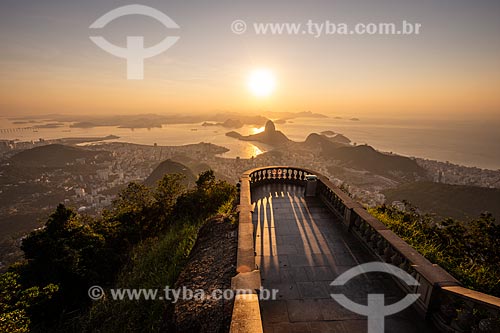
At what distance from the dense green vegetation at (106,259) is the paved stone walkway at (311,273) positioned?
3686 mm

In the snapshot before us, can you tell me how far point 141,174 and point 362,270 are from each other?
10238 cm

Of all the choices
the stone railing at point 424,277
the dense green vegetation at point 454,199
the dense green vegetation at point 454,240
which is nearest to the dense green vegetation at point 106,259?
the stone railing at point 424,277

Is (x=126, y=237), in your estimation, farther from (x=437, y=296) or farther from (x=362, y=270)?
(x=437, y=296)

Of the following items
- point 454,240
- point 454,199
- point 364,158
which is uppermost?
point 364,158

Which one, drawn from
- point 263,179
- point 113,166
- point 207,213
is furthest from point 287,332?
point 113,166

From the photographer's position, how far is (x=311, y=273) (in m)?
5.63

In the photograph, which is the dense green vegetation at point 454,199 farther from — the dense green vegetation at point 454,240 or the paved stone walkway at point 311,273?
the paved stone walkway at point 311,273

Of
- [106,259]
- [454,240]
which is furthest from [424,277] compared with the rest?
[106,259]

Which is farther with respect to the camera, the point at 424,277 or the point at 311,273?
the point at 311,273

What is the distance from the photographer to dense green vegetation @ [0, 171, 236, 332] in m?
7.35

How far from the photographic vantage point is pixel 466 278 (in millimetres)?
6289

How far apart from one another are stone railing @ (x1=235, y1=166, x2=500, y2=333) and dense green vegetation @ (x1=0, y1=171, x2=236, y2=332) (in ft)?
11.9

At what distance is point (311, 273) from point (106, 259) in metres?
12.6

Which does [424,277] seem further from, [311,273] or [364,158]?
[364,158]
